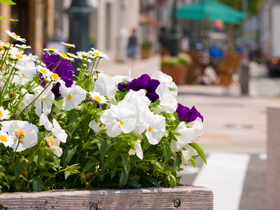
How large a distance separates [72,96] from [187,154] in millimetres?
514

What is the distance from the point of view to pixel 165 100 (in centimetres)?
239

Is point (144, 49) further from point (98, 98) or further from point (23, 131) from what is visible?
point (23, 131)

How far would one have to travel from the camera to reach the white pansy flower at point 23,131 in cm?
205

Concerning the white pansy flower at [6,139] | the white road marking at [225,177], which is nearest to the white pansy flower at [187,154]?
the white pansy flower at [6,139]

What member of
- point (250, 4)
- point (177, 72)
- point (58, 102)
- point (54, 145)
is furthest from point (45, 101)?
point (250, 4)

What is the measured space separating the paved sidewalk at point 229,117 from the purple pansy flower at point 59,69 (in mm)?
2620

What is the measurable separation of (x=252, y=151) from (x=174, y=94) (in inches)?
234

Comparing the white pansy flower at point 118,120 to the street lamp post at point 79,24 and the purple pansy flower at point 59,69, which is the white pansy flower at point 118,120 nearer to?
the purple pansy flower at point 59,69

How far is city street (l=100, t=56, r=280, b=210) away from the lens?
18.7 ft

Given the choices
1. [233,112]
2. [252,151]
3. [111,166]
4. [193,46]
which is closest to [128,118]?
[111,166]

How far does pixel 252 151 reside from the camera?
819 centimetres

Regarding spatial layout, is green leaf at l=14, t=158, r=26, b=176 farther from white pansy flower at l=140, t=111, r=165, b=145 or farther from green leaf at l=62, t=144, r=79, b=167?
white pansy flower at l=140, t=111, r=165, b=145

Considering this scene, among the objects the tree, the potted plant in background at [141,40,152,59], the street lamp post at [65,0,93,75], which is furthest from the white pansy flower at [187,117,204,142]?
the tree

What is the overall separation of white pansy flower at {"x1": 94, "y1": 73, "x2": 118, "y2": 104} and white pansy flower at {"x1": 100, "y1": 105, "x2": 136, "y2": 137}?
0.84 feet
